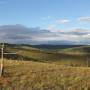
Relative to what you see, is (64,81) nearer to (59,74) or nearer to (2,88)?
(59,74)

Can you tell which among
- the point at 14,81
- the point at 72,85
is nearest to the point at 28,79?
the point at 14,81

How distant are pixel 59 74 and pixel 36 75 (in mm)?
4148

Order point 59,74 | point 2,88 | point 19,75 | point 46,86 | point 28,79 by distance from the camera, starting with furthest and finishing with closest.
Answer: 1. point 59,74
2. point 19,75
3. point 28,79
4. point 46,86
5. point 2,88

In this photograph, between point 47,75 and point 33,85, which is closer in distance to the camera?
point 33,85

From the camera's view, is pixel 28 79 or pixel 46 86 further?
pixel 28 79

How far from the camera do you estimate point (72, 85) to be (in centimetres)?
4438

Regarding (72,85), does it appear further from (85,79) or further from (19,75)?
(19,75)

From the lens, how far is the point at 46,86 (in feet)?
140

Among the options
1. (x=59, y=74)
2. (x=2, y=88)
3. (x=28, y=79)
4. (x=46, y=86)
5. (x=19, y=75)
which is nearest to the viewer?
(x=2, y=88)

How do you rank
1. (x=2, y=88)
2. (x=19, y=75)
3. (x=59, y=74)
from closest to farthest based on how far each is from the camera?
(x=2, y=88), (x=19, y=75), (x=59, y=74)

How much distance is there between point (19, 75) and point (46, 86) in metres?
7.01

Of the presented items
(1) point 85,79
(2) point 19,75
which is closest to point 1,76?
(2) point 19,75

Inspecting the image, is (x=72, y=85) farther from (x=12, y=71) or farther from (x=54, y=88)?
(x=12, y=71)

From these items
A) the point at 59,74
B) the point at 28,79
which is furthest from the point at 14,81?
the point at 59,74
